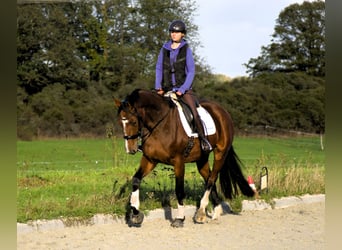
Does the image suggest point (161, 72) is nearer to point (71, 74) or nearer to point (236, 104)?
point (236, 104)

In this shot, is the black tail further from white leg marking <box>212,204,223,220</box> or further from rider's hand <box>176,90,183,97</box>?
rider's hand <box>176,90,183,97</box>

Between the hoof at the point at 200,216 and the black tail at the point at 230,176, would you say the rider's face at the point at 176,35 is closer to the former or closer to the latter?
the black tail at the point at 230,176

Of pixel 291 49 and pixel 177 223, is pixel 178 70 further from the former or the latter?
pixel 291 49

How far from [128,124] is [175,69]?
1.29 metres

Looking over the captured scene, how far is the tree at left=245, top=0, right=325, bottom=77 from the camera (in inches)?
1368

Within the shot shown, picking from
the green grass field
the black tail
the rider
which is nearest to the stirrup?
the rider

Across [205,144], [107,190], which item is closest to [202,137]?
[205,144]

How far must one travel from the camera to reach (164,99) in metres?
6.75

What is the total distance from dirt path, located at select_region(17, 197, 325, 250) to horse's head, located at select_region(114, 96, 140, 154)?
40.0 inches

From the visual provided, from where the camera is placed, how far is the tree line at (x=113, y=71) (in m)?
31.8
